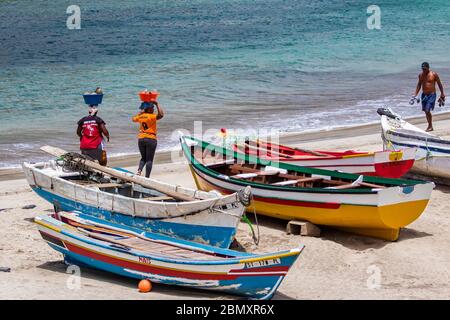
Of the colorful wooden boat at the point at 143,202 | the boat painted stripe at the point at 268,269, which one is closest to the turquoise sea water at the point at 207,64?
the colorful wooden boat at the point at 143,202

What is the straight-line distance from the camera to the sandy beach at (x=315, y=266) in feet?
30.2

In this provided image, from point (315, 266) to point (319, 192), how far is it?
Result: 4.13 ft

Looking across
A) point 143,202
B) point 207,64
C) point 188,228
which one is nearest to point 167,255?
point 188,228

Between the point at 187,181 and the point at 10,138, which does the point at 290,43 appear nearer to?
the point at 10,138

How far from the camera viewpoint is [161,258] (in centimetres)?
907

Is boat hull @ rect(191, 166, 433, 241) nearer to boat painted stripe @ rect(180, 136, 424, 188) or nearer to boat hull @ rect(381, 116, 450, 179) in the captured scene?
boat painted stripe @ rect(180, 136, 424, 188)

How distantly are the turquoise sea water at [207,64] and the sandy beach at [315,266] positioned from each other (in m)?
7.11

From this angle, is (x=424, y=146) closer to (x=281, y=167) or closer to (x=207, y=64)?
(x=281, y=167)

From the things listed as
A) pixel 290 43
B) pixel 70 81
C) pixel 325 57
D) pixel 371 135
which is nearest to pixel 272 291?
pixel 371 135

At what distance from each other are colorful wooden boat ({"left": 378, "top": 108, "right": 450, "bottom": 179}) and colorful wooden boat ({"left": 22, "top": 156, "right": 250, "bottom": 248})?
504cm

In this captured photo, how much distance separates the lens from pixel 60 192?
11.6 metres

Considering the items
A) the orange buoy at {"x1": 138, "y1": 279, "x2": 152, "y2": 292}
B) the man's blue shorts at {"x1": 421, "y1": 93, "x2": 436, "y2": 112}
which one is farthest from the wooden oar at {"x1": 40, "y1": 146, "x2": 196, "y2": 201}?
the man's blue shorts at {"x1": 421, "y1": 93, "x2": 436, "y2": 112}

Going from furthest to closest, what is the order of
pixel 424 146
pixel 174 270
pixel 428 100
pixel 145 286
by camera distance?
pixel 428 100 → pixel 424 146 → pixel 145 286 → pixel 174 270

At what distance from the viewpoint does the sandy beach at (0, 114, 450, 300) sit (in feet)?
30.2
